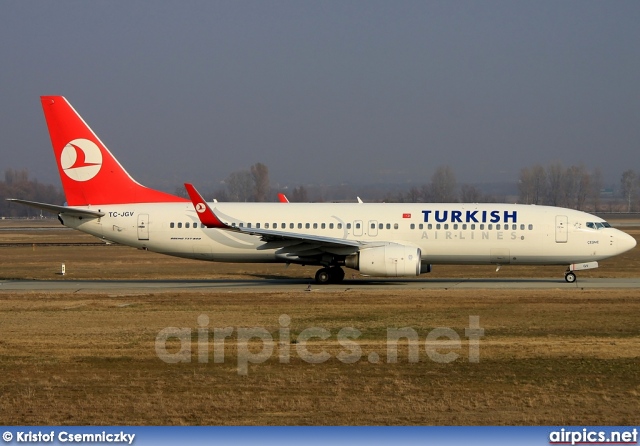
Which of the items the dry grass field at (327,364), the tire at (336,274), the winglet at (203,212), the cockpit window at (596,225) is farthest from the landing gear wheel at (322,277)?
the cockpit window at (596,225)

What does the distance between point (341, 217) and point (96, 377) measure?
18848 mm

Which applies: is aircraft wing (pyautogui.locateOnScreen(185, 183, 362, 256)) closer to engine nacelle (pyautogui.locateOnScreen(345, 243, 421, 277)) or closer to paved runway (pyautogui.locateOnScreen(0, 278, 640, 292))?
engine nacelle (pyautogui.locateOnScreen(345, 243, 421, 277))

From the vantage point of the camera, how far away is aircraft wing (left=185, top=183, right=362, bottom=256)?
30266 millimetres

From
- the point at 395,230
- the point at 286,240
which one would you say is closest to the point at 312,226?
the point at 286,240

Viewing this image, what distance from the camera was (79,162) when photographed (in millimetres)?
33875

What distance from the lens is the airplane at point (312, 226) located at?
32.3m

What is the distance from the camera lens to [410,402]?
43.1 ft

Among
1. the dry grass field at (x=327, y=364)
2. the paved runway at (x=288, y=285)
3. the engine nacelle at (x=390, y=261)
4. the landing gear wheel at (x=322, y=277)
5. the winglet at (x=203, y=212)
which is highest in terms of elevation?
the winglet at (x=203, y=212)

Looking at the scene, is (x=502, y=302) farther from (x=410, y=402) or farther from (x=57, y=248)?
(x=57, y=248)
